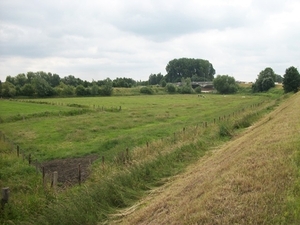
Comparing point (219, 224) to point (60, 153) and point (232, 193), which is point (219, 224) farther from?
point (60, 153)

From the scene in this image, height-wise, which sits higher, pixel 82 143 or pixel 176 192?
pixel 176 192

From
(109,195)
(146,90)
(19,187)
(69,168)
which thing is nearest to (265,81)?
(146,90)

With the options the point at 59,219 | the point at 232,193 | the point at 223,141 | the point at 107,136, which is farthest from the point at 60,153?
the point at 232,193

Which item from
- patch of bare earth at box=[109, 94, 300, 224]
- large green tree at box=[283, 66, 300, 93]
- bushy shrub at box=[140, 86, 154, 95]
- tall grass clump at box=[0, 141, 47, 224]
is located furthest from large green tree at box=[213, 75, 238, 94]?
patch of bare earth at box=[109, 94, 300, 224]

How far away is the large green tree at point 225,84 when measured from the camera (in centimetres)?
13925

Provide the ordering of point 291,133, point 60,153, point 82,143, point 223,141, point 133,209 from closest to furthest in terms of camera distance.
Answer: point 133,209 → point 291,133 → point 223,141 → point 60,153 → point 82,143

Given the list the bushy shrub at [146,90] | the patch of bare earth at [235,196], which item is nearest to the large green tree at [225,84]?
the bushy shrub at [146,90]

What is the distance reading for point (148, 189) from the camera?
1084 centimetres

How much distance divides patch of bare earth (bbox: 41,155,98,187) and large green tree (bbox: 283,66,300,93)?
209 feet

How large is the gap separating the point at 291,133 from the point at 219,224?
6324 mm

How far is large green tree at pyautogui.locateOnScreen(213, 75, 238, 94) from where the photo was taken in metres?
139

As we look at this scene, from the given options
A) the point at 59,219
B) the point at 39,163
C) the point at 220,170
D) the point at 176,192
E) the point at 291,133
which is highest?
the point at 291,133

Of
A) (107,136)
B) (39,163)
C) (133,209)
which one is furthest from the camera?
(107,136)

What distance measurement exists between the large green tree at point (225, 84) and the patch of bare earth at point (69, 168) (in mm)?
125557
